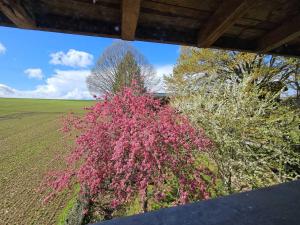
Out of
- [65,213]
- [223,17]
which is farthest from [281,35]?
[65,213]

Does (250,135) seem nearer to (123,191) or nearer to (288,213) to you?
(123,191)

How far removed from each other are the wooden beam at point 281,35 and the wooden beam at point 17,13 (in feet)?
6.56

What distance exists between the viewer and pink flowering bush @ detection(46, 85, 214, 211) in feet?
16.6

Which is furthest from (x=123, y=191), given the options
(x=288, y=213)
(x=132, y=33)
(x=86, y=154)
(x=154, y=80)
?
(x=154, y=80)

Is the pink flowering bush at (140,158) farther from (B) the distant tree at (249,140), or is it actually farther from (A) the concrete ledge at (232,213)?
(A) the concrete ledge at (232,213)

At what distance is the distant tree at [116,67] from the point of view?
23.9 metres

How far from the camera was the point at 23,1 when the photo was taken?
63.9 inches

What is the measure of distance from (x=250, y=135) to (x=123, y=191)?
3.49m

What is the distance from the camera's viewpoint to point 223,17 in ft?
5.35

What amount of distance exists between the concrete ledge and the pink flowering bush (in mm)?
A: 3894

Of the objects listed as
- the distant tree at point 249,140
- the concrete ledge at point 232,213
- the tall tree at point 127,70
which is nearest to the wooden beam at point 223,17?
the concrete ledge at point 232,213

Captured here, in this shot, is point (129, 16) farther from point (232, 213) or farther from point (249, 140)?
point (249, 140)

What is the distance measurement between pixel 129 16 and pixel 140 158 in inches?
162

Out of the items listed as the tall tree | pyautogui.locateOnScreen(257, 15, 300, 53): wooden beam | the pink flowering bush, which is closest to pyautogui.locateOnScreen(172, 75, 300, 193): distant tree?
the pink flowering bush
